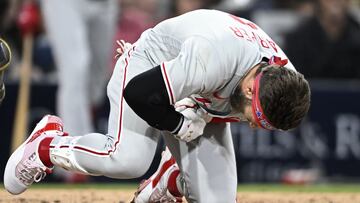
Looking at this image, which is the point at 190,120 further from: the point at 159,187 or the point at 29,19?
the point at 29,19

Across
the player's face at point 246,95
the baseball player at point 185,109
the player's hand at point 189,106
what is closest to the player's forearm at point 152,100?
the baseball player at point 185,109

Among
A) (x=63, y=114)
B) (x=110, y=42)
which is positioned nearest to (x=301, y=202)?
(x=63, y=114)

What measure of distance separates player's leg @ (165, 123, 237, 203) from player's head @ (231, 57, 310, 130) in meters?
0.71

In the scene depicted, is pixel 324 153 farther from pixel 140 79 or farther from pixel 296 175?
pixel 140 79

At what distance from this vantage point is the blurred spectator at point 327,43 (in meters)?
10.6

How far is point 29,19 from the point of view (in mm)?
9656

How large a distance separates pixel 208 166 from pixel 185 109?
589 millimetres

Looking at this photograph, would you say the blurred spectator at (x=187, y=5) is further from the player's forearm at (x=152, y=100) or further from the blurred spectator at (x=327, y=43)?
the player's forearm at (x=152, y=100)

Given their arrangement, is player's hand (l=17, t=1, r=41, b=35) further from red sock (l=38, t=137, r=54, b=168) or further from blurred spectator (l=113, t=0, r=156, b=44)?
red sock (l=38, t=137, r=54, b=168)

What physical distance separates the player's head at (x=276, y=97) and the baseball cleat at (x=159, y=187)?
117 cm

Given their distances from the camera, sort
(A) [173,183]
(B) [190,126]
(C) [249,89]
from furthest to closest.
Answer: (A) [173,183]
(B) [190,126]
(C) [249,89]

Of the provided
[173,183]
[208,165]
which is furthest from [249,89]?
[173,183]

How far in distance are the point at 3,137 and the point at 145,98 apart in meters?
5.27

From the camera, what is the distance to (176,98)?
4.73 metres
